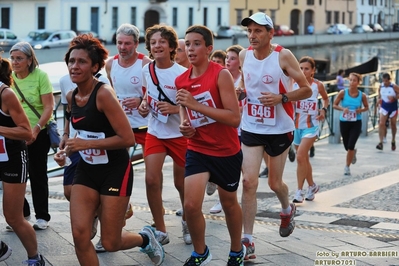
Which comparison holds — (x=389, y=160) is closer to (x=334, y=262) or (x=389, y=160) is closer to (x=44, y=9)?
(x=334, y=262)

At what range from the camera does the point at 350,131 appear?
14617 millimetres

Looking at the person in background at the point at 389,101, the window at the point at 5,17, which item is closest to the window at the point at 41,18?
the window at the point at 5,17

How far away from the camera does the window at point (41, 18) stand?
63312 mm

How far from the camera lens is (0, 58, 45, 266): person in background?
657cm

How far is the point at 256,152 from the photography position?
7852 millimetres

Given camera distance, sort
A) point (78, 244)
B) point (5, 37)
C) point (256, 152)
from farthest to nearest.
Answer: point (5, 37), point (256, 152), point (78, 244)

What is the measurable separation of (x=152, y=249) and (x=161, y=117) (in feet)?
4.30

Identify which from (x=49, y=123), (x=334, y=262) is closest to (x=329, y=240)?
(x=334, y=262)

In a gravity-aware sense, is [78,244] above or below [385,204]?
above

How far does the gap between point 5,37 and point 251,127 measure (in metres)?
46.2

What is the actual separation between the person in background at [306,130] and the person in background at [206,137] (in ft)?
13.9

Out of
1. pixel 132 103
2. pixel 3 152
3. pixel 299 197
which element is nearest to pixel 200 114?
pixel 3 152

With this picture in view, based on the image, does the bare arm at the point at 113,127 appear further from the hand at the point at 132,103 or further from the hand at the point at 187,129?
the hand at the point at 132,103

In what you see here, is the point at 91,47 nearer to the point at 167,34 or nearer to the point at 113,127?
the point at 113,127
